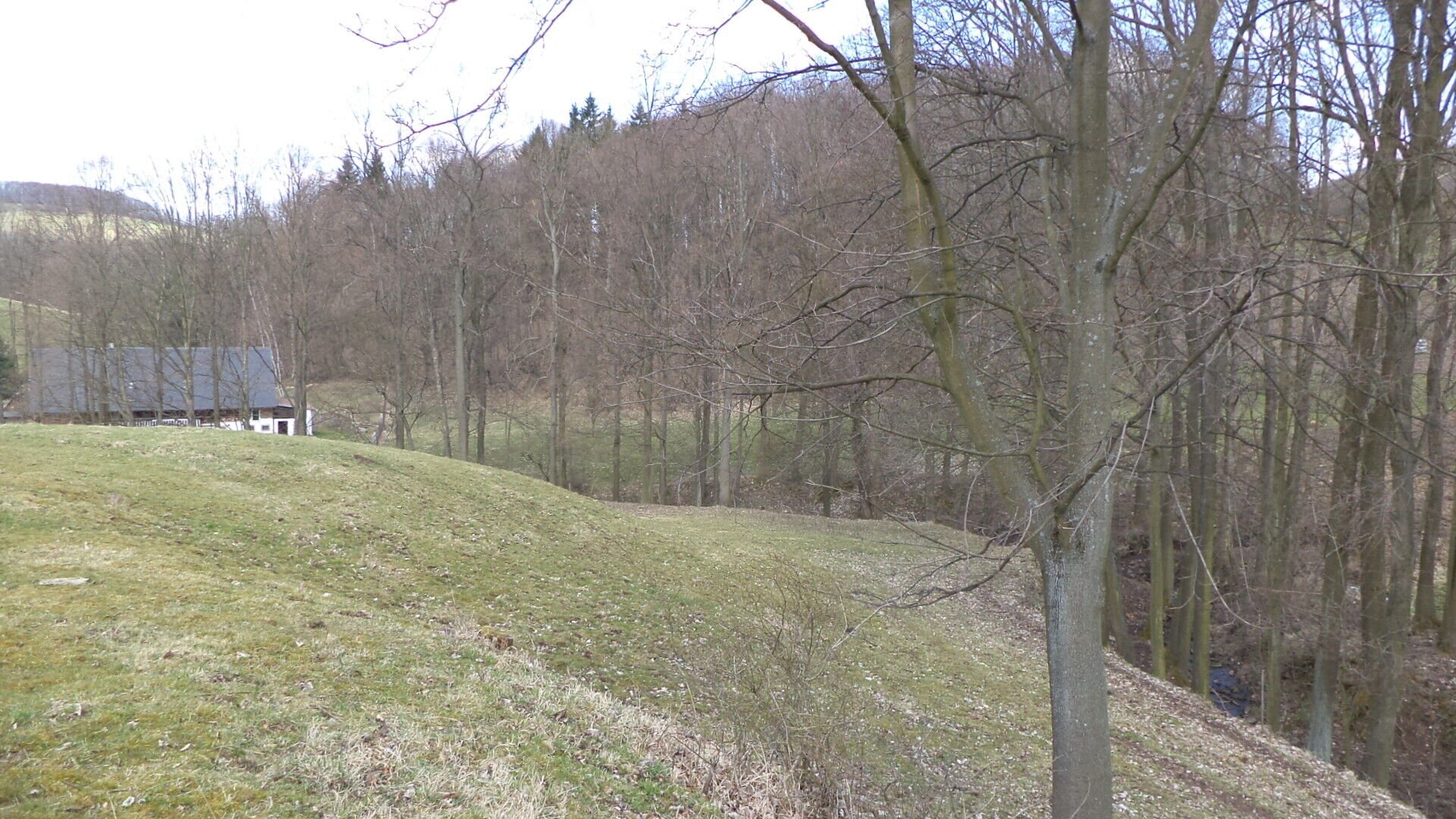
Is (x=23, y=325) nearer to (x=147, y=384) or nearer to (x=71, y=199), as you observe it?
(x=71, y=199)

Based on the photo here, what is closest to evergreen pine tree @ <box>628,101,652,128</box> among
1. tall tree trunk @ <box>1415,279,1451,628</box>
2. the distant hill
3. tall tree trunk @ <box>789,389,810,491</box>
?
tall tree trunk @ <box>789,389,810,491</box>

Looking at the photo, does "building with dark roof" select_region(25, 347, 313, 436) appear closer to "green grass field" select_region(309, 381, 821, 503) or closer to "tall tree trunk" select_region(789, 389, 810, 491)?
"green grass field" select_region(309, 381, 821, 503)

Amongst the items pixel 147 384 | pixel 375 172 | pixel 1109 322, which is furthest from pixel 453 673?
pixel 147 384

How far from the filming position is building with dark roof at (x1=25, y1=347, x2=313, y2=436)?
35844 mm

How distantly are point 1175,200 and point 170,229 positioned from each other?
40740mm

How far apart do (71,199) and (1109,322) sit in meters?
50.9

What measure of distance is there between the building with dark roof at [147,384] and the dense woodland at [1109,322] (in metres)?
17.8

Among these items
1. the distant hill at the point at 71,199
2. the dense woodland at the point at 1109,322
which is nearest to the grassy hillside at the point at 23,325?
the distant hill at the point at 71,199

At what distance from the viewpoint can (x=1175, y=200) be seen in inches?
292

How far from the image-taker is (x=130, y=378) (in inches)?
1491

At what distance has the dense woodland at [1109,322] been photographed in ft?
16.3

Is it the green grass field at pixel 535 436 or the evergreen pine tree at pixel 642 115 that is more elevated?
the evergreen pine tree at pixel 642 115

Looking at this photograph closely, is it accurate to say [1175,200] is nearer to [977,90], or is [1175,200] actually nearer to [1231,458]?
[977,90]

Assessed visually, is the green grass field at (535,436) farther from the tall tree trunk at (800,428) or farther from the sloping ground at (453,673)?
the tall tree trunk at (800,428)
